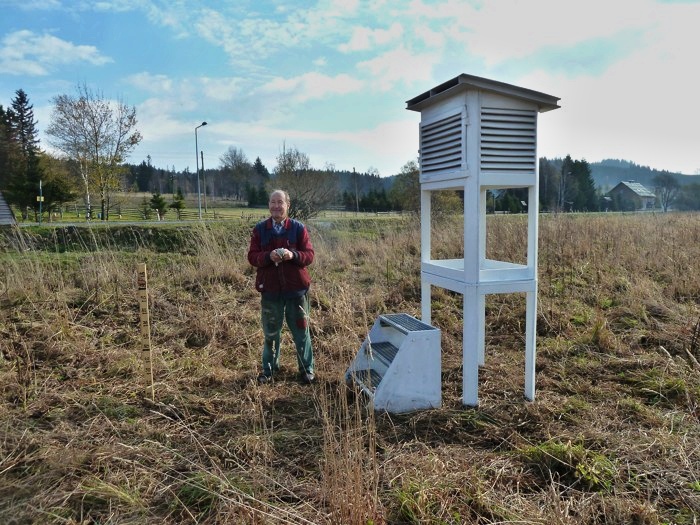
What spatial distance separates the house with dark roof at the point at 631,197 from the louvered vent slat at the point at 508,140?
124 ft

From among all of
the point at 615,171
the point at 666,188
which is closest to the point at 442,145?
the point at 666,188

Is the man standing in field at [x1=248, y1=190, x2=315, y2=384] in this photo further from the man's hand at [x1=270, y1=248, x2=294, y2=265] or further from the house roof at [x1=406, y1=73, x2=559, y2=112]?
the house roof at [x1=406, y1=73, x2=559, y2=112]

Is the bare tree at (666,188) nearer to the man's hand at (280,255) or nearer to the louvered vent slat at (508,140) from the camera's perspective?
the louvered vent slat at (508,140)

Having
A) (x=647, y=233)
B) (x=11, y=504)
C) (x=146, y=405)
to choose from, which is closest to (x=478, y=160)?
(x=146, y=405)

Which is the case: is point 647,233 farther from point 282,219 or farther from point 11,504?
point 11,504

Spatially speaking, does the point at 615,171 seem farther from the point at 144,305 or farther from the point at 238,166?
the point at 144,305

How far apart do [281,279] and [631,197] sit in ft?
160

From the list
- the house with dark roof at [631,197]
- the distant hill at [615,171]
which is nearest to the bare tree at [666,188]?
the house with dark roof at [631,197]

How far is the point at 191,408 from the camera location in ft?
11.6

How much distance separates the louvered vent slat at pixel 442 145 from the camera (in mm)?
3324

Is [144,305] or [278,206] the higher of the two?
[278,206]

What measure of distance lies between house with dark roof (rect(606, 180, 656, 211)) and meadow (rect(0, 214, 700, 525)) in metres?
35.6

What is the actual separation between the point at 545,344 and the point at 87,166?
30.4 m

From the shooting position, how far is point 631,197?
4362cm
